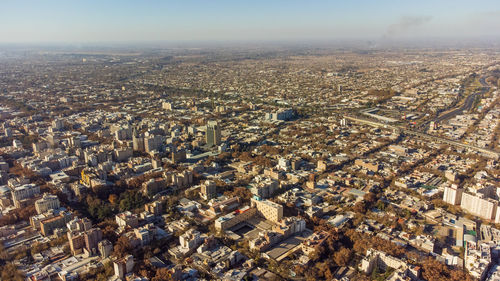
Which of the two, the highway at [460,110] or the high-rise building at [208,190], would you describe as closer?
the high-rise building at [208,190]

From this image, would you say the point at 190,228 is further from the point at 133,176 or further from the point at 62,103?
the point at 62,103

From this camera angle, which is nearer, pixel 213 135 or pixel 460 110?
pixel 213 135

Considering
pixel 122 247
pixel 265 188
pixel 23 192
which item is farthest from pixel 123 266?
pixel 23 192

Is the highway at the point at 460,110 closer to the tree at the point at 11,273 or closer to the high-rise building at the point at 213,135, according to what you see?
the high-rise building at the point at 213,135

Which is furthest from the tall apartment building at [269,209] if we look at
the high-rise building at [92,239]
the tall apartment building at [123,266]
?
the high-rise building at [92,239]

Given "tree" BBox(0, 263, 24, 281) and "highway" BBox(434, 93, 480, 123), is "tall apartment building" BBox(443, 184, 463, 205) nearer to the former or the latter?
"tree" BBox(0, 263, 24, 281)

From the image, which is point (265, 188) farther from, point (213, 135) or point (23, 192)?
point (23, 192)

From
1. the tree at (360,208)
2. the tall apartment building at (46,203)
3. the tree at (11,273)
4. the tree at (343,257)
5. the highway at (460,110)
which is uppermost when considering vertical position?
the highway at (460,110)

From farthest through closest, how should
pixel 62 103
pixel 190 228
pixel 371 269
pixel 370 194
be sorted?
pixel 62 103 < pixel 370 194 < pixel 190 228 < pixel 371 269

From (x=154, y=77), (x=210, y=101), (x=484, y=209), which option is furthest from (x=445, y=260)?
(x=154, y=77)

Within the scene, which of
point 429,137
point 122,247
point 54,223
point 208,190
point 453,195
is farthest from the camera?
point 429,137

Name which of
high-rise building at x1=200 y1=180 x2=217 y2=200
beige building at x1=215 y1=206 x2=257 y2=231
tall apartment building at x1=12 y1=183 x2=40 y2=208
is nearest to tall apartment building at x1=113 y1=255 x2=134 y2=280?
beige building at x1=215 y1=206 x2=257 y2=231
